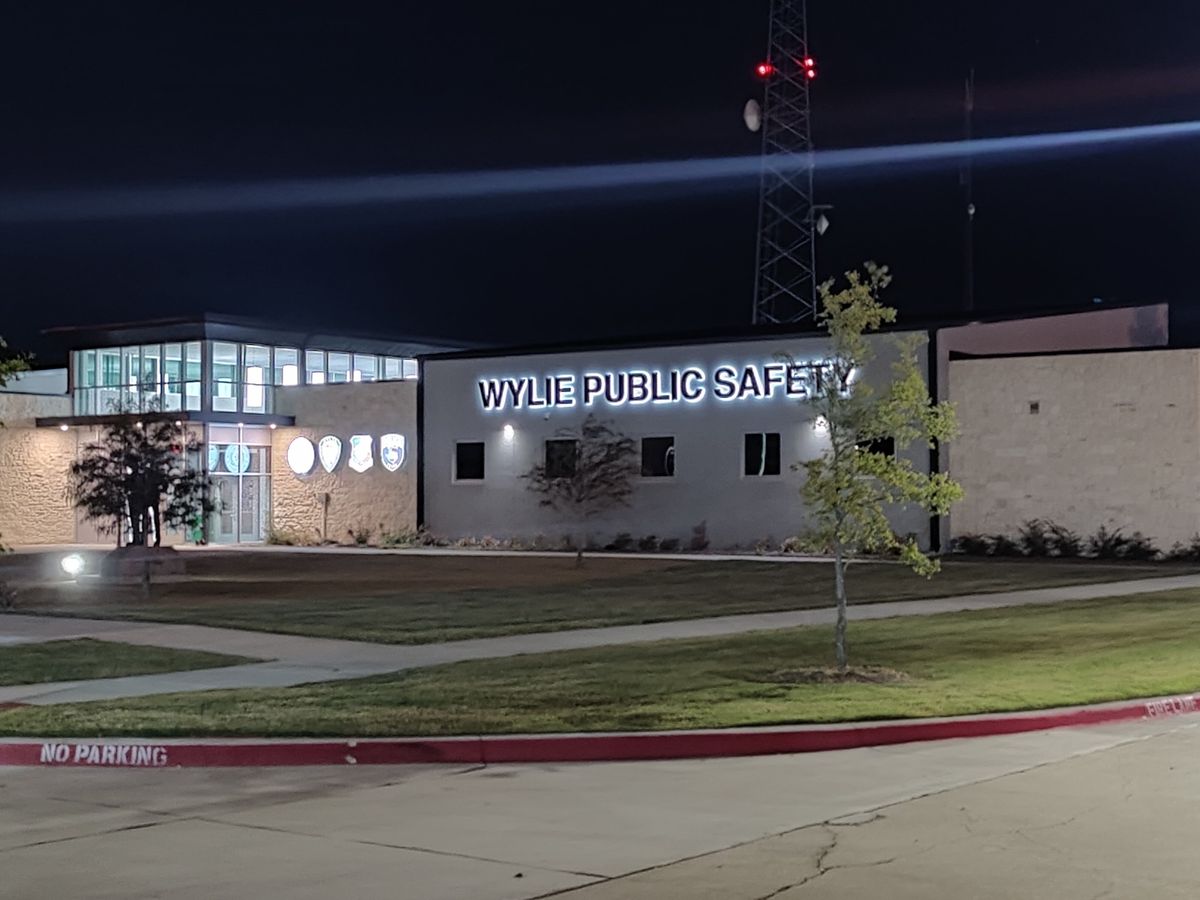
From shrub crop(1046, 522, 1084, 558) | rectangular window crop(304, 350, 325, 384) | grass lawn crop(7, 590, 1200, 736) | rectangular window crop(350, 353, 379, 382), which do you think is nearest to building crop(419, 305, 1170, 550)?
shrub crop(1046, 522, 1084, 558)

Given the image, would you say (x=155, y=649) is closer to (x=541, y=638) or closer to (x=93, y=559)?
(x=541, y=638)

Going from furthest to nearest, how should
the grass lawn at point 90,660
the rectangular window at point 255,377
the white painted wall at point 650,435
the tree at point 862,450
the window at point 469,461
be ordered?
the rectangular window at point 255,377
the window at point 469,461
the white painted wall at point 650,435
the grass lawn at point 90,660
the tree at point 862,450

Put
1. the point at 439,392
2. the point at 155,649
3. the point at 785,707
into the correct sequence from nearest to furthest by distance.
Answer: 1. the point at 785,707
2. the point at 155,649
3. the point at 439,392

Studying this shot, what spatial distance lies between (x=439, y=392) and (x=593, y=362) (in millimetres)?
5331

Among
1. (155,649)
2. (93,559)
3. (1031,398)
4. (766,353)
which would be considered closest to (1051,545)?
(1031,398)

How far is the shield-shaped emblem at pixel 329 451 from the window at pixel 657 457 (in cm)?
1099

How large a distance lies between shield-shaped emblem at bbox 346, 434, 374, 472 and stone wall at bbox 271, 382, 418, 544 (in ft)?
0.50

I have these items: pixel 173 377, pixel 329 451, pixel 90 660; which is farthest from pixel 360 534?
pixel 90 660

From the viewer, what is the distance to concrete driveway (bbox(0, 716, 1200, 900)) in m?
7.79

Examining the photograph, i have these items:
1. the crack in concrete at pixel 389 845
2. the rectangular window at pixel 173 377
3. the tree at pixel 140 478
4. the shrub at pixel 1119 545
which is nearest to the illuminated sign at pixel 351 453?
the rectangular window at pixel 173 377

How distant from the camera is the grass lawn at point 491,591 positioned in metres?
21.9

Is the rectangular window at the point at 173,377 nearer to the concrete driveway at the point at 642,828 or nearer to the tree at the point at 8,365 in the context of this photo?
the tree at the point at 8,365

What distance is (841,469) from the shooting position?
607 inches

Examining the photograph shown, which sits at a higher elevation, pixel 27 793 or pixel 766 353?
pixel 766 353
